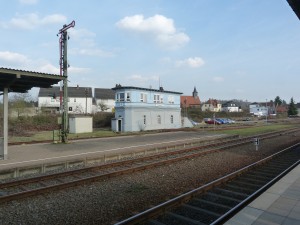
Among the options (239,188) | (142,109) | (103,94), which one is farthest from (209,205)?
(103,94)

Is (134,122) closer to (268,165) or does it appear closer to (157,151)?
(157,151)

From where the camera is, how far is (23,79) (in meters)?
16.8

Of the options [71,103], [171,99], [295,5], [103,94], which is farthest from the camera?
[103,94]

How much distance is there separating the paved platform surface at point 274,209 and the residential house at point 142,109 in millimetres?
31833

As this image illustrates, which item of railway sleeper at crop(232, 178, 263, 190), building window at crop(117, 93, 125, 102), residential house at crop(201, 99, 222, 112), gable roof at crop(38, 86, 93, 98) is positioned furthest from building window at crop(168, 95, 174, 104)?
residential house at crop(201, 99, 222, 112)

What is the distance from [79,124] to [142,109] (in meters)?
9.59

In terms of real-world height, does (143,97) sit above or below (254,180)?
above

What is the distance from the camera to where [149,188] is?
9828 millimetres

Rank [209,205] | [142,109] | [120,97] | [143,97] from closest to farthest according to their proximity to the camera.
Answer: [209,205] → [120,97] → [142,109] → [143,97]

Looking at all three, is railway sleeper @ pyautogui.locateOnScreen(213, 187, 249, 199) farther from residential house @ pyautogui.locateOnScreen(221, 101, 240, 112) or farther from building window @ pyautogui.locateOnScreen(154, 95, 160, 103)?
residential house @ pyautogui.locateOnScreen(221, 101, 240, 112)

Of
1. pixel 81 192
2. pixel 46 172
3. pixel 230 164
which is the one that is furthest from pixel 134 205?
pixel 230 164

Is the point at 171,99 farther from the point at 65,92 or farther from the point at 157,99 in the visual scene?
the point at 65,92

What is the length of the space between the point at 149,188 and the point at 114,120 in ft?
103

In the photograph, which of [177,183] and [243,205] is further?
[177,183]
